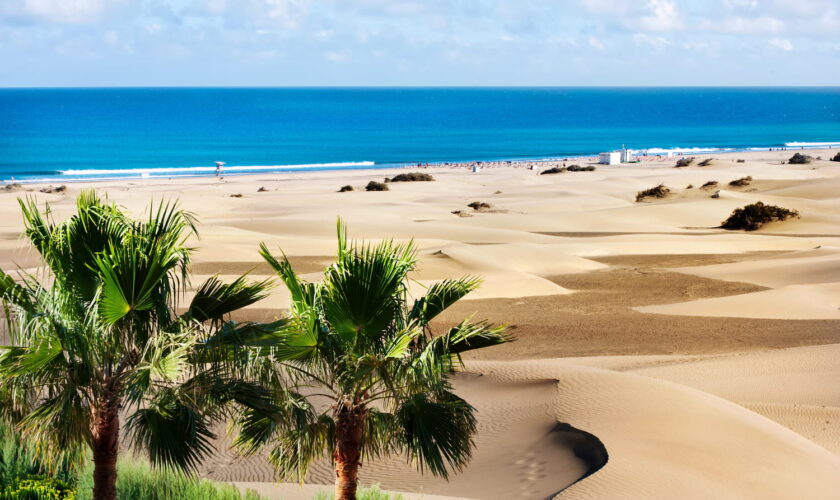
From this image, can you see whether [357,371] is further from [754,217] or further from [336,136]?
[336,136]

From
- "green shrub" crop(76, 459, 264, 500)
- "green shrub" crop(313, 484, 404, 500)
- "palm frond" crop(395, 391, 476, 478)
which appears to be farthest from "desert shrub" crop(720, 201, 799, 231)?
"palm frond" crop(395, 391, 476, 478)

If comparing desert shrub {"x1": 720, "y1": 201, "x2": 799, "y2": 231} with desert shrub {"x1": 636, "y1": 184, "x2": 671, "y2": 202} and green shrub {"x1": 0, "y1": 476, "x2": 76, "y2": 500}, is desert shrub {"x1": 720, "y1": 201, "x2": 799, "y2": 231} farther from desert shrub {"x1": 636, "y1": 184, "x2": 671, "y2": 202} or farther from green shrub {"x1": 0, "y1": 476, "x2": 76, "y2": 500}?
green shrub {"x1": 0, "y1": 476, "x2": 76, "y2": 500}

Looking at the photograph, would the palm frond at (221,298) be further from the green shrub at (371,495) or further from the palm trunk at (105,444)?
the green shrub at (371,495)

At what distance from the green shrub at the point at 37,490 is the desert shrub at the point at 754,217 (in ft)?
102

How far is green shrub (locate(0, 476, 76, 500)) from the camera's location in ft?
29.0

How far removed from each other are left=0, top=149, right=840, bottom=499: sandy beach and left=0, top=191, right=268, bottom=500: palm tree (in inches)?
141

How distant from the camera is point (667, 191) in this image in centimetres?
4659

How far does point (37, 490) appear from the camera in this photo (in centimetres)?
898

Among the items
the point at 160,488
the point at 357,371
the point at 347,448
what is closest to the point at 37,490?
the point at 160,488

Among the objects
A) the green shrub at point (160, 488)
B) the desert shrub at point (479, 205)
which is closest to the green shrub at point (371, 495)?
the green shrub at point (160, 488)

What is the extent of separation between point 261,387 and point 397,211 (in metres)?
33.7

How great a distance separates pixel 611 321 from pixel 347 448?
536 inches

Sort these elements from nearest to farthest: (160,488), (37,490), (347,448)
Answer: (347,448) → (37,490) → (160,488)

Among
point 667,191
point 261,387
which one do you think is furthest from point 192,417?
point 667,191
